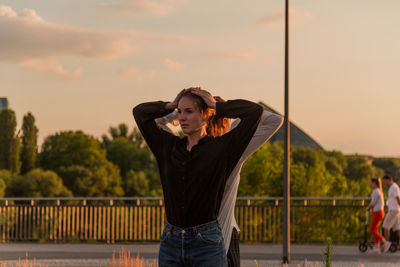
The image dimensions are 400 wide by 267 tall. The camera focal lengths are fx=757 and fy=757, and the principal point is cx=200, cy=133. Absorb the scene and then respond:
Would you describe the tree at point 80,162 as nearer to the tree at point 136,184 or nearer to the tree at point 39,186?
the tree at point 136,184

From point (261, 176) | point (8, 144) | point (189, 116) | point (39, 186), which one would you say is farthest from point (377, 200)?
point (8, 144)

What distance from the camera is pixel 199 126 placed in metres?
3.86

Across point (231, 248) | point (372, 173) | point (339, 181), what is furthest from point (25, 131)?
point (231, 248)

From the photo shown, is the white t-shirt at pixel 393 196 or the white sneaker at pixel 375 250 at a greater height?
the white t-shirt at pixel 393 196

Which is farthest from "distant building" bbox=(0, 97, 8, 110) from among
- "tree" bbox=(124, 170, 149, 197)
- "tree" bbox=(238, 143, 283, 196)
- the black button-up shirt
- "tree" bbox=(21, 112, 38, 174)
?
the black button-up shirt

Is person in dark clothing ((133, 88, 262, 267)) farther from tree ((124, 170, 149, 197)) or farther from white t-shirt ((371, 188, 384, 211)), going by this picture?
tree ((124, 170, 149, 197))

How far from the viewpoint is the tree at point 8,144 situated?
73.4 meters

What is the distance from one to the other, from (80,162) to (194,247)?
70.7m

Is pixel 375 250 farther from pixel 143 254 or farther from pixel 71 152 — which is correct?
pixel 71 152

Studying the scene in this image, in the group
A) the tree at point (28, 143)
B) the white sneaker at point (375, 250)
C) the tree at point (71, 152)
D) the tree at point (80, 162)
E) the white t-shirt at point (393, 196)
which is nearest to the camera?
the white t-shirt at point (393, 196)

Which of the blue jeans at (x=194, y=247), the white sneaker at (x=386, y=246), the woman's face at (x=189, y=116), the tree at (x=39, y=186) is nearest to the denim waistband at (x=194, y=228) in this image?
the blue jeans at (x=194, y=247)

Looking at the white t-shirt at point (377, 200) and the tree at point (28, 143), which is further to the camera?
the tree at point (28, 143)

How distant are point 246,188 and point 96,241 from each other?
115 ft

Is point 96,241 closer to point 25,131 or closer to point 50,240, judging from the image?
point 50,240
